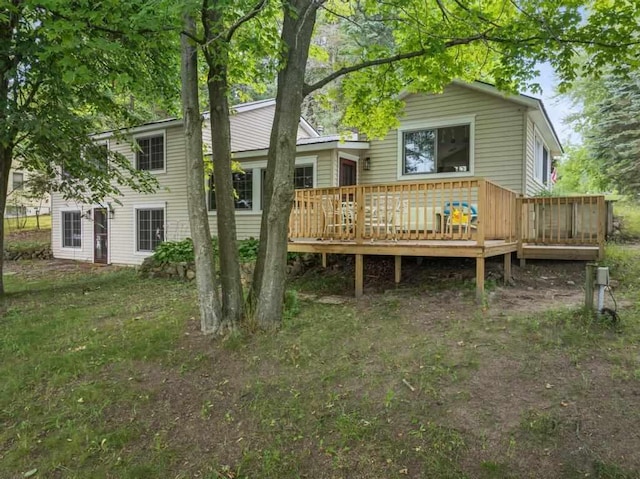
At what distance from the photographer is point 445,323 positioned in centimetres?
498

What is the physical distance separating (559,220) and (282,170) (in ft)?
20.2

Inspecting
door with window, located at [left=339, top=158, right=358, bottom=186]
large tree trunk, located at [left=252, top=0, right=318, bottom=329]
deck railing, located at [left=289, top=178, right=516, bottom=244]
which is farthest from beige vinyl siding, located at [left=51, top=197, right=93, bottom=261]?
large tree trunk, located at [left=252, top=0, right=318, bottom=329]

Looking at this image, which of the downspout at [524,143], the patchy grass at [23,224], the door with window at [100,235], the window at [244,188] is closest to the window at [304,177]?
the window at [244,188]

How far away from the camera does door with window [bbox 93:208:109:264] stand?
49.4 ft

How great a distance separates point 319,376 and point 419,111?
813 cm

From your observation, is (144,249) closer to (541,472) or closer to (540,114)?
(540,114)

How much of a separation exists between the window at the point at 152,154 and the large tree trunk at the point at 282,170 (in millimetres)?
9647

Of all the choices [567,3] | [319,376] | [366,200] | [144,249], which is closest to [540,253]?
[366,200]

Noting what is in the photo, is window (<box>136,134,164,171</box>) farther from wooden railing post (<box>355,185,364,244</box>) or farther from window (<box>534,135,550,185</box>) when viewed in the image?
window (<box>534,135,550,185</box>)

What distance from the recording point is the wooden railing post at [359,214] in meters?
6.57

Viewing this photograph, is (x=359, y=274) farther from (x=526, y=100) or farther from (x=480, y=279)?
(x=526, y=100)

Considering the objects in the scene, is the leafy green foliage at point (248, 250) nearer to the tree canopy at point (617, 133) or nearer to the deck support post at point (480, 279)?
the deck support post at point (480, 279)

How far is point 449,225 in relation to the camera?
20.3 feet

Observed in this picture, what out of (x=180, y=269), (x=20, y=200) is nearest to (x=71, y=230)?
(x=180, y=269)
